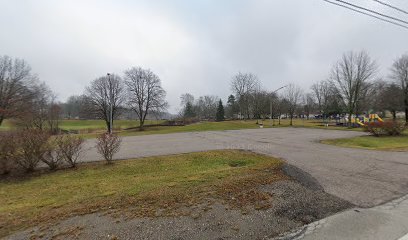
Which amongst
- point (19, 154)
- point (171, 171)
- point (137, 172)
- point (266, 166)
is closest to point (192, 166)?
point (171, 171)

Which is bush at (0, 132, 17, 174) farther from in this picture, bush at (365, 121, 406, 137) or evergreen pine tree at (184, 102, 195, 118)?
evergreen pine tree at (184, 102, 195, 118)

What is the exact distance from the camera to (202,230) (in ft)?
12.1

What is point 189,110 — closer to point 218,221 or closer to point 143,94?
point 143,94

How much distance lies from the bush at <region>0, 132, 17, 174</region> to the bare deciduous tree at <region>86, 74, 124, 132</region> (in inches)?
1579

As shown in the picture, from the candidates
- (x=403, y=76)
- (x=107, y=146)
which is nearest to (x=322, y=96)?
(x=403, y=76)

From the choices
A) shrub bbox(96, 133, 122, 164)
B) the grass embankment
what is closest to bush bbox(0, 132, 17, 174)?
the grass embankment

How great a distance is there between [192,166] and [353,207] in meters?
5.56

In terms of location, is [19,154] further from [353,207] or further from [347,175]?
[347,175]

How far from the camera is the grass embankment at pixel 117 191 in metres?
4.54

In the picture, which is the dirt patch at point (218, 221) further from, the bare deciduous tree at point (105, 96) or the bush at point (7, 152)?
the bare deciduous tree at point (105, 96)

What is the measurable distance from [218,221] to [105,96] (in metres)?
51.0

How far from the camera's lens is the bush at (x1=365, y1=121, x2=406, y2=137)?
21631mm

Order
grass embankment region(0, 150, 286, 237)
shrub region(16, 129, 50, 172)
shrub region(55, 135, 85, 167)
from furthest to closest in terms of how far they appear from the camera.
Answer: shrub region(55, 135, 85, 167) < shrub region(16, 129, 50, 172) < grass embankment region(0, 150, 286, 237)

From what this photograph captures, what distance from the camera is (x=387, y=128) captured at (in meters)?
21.7
